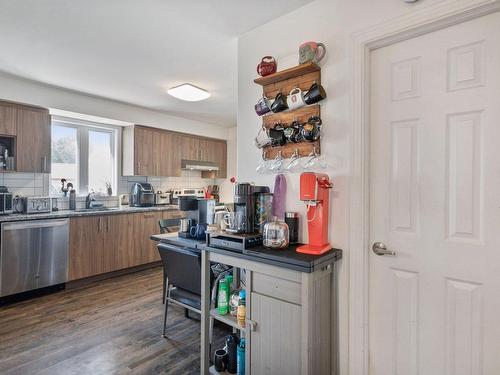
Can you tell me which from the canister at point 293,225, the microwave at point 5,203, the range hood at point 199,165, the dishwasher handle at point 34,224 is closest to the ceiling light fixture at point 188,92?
the range hood at point 199,165

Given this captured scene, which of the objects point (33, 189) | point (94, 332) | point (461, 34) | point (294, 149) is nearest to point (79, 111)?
point (33, 189)

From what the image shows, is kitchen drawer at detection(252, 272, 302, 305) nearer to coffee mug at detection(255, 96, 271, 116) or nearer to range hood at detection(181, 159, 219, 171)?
coffee mug at detection(255, 96, 271, 116)

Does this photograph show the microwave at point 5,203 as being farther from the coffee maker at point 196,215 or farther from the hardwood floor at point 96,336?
the coffee maker at point 196,215

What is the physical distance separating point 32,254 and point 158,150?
7.49 feet

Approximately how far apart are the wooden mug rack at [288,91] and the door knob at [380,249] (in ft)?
2.05

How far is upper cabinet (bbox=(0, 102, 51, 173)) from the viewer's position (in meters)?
3.26

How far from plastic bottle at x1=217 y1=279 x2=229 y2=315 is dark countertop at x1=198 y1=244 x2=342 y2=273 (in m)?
0.28

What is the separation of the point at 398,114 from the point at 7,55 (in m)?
3.36

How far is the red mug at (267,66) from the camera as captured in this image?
1958 millimetres

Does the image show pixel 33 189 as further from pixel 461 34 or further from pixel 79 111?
pixel 461 34

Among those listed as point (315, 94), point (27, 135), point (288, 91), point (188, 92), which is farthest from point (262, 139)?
point (27, 135)

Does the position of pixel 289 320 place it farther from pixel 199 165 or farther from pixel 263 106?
pixel 199 165

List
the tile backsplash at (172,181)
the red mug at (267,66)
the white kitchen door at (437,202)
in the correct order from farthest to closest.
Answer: the tile backsplash at (172,181)
the red mug at (267,66)
the white kitchen door at (437,202)

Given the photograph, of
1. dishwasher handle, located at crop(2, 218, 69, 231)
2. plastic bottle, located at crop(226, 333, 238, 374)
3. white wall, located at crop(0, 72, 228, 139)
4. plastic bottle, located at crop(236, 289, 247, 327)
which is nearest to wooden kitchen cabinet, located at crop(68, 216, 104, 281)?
dishwasher handle, located at crop(2, 218, 69, 231)
